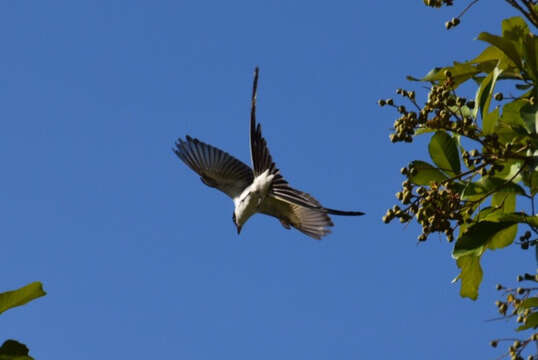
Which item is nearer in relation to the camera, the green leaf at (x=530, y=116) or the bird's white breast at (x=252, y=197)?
the green leaf at (x=530, y=116)

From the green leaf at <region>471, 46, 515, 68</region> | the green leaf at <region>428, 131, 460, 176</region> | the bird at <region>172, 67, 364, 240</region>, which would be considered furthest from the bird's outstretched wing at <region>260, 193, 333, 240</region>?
the green leaf at <region>471, 46, 515, 68</region>

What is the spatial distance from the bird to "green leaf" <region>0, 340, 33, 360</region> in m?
5.48

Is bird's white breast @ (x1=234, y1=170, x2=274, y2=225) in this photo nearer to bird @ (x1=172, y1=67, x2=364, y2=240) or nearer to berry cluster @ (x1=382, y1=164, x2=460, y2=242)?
bird @ (x1=172, y1=67, x2=364, y2=240)

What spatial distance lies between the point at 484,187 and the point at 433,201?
0.35m

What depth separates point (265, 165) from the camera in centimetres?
861

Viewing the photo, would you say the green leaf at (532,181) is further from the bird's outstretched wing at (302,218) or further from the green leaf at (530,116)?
the bird's outstretched wing at (302,218)

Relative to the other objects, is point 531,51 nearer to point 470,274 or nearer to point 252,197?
point 470,274

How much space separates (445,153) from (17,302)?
186 cm

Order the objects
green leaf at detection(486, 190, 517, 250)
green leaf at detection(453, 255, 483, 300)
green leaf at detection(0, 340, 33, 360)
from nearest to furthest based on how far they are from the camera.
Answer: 1. green leaf at detection(0, 340, 33, 360)
2. green leaf at detection(486, 190, 517, 250)
3. green leaf at detection(453, 255, 483, 300)

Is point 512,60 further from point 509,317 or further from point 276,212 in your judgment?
point 276,212

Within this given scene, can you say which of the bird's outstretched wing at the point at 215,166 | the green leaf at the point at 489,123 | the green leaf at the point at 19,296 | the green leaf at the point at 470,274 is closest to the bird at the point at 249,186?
the bird's outstretched wing at the point at 215,166

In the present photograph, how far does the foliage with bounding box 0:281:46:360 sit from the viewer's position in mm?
3234

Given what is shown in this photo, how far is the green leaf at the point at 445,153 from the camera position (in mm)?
3854

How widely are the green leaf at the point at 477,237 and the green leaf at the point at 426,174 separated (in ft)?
0.97
